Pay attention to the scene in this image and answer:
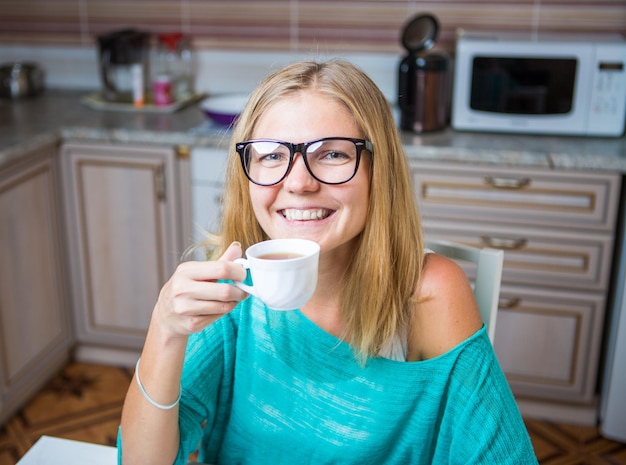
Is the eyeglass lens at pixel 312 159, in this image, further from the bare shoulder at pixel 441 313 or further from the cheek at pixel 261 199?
the bare shoulder at pixel 441 313

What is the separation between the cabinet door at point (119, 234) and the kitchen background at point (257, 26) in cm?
67

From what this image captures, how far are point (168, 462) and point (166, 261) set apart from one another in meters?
1.64

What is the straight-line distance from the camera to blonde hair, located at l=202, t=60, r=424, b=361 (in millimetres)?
1147

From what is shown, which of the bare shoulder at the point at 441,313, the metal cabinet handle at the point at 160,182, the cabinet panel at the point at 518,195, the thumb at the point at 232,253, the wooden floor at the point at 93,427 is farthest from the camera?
the metal cabinet handle at the point at 160,182

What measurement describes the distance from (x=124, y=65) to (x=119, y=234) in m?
0.71

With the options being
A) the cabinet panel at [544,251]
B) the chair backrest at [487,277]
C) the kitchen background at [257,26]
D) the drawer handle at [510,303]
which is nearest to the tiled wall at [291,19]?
the kitchen background at [257,26]

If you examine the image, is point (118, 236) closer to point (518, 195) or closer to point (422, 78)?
point (422, 78)

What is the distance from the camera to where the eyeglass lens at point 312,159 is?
110cm

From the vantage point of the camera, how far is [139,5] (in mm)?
3115

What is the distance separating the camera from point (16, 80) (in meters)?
3.06

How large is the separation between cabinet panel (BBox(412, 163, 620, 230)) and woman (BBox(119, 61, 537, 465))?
1.20 meters

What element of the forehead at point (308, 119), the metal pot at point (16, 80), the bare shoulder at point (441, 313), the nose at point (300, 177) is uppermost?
the forehead at point (308, 119)

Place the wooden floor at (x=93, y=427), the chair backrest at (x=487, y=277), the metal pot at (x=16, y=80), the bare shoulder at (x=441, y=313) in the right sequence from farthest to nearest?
the metal pot at (x=16, y=80), the wooden floor at (x=93, y=427), the chair backrest at (x=487, y=277), the bare shoulder at (x=441, y=313)

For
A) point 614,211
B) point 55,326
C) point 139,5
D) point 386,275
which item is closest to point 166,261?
point 55,326
